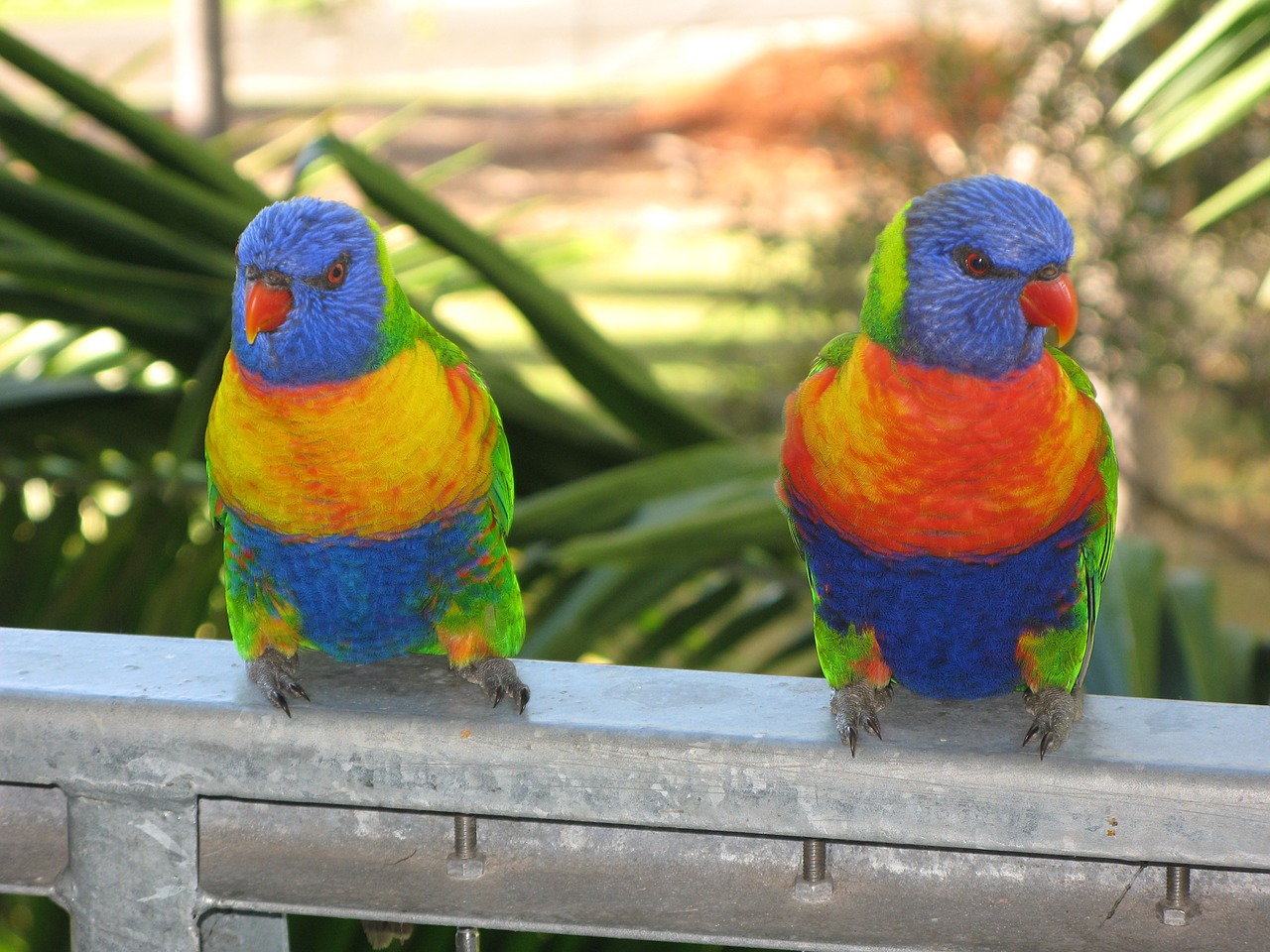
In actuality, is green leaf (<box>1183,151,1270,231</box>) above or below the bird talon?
above

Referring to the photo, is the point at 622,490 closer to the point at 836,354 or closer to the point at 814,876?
the point at 836,354

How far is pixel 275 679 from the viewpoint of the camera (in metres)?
0.96

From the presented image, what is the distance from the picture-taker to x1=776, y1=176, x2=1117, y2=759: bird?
1.09 metres

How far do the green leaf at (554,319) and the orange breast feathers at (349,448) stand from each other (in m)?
0.31

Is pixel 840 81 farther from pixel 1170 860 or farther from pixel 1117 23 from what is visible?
pixel 1170 860

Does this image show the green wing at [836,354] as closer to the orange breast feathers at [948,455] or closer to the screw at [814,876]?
the orange breast feathers at [948,455]

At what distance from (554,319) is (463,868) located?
2.49 ft

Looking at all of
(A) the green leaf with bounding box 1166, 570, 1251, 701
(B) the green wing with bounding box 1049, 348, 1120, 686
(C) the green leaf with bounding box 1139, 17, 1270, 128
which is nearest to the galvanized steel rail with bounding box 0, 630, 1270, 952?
(B) the green wing with bounding box 1049, 348, 1120, 686

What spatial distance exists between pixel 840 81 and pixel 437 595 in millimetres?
6558

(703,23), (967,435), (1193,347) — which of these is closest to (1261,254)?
(1193,347)

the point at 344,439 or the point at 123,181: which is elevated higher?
the point at 123,181

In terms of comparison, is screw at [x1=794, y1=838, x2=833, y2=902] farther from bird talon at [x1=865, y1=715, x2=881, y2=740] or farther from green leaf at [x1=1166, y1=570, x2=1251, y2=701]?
green leaf at [x1=1166, y1=570, x2=1251, y2=701]

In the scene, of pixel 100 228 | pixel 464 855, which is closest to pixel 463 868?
pixel 464 855

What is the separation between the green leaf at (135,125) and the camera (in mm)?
1332
